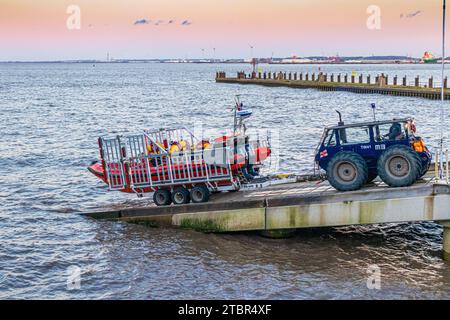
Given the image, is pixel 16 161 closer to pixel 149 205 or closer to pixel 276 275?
pixel 149 205

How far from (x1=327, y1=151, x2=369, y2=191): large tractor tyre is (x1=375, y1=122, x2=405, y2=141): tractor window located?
2.82 ft

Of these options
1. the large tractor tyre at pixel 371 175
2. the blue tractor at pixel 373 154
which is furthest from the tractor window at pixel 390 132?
the large tractor tyre at pixel 371 175

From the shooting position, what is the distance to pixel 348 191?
17156mm

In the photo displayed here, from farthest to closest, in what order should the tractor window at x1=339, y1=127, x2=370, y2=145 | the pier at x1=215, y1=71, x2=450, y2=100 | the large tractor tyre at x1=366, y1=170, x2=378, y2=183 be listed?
the pier at x1=215, y1=71, x2=450, y2=100, the large tractor tyre at x1=366, y1=170, x2=378, y2=183, the tractor window at x1=339, y1=127, x2=370, y2=145

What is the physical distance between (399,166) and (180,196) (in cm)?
693

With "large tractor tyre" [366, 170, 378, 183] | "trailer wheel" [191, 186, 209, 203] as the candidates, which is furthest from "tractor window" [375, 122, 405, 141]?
"trailer wheel" [191, 186, 209, 203]

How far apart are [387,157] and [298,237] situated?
3.64m

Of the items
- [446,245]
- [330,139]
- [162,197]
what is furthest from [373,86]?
[446,245]

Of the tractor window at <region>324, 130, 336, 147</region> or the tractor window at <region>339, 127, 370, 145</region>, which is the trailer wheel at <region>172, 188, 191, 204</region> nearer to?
the tractor window at <region>324, 130, 336, 147</region>

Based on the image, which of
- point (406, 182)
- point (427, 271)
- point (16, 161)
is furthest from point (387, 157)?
point (16, 161)

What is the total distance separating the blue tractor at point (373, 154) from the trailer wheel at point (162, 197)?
16.5 feet

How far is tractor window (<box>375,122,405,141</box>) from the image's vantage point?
55.9 ft

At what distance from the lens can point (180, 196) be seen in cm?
1975
